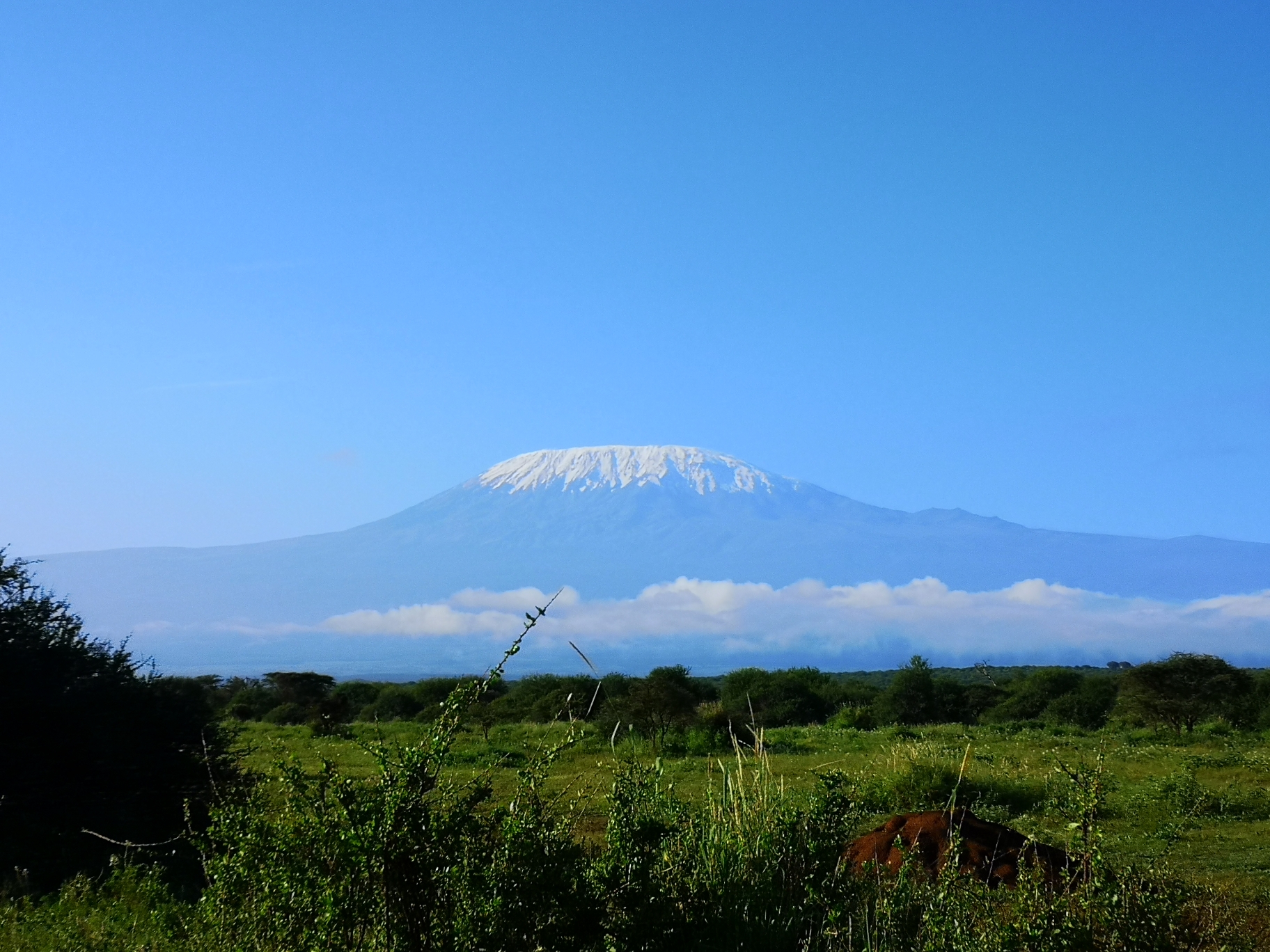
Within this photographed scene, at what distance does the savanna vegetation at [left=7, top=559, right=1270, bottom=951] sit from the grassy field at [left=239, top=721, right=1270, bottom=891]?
8cm

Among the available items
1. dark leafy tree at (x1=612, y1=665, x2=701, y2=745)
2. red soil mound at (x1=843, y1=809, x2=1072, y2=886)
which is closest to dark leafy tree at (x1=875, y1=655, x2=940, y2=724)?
dark leafy tree at (x1=612, y1=665, x2=701, y2=745)

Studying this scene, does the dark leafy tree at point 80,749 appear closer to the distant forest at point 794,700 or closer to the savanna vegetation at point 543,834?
the savanna vegetation at point 543,834

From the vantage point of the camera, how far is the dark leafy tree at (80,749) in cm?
933

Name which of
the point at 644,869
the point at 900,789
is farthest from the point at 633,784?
the point at 900,789

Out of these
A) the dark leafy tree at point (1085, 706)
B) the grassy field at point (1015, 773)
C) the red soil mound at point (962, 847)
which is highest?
the red soil mound at point (962, 847)

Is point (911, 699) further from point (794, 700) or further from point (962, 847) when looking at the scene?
point (962, 847)

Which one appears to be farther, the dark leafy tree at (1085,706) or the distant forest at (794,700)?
the dark leafy tree at (1085,706)

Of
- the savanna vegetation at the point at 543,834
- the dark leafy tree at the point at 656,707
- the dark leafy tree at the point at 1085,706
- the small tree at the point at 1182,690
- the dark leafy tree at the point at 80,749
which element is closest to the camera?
the savanna vegetation at the point at 543,834

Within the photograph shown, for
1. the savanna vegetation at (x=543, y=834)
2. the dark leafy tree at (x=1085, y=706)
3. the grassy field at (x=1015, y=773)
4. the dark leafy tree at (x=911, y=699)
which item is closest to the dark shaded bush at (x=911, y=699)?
the dark leafy tree at (x=911, y=699)

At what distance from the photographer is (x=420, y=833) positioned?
13.4 ft

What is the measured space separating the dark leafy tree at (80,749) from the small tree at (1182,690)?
1056 inches

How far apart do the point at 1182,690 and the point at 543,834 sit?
101 feet

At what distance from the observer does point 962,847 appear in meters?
7.77

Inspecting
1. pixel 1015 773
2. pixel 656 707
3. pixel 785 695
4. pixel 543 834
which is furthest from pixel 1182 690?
pixel 543 834
